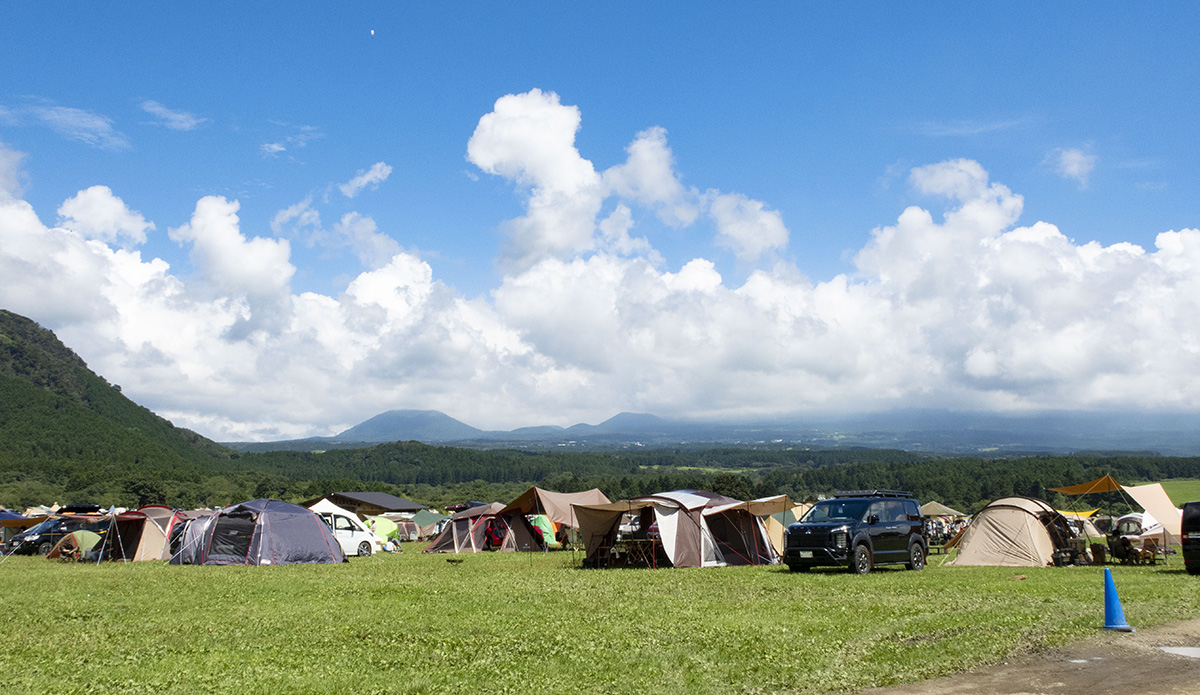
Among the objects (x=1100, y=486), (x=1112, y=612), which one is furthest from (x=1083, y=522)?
(x=1112, y=612)

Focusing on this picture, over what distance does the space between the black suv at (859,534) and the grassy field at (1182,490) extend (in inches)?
2793

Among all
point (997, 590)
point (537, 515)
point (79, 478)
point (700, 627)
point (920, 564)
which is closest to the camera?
point (700, 627)

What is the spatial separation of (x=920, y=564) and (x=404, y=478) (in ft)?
486

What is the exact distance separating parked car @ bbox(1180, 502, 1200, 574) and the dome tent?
22.9 metres

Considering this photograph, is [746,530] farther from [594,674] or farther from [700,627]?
[594,674]

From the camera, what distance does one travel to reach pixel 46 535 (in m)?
29.2

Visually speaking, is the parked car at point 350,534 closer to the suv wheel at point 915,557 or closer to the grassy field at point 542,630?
the grassy field at point 542,630

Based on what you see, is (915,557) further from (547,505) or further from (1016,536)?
(547,505)

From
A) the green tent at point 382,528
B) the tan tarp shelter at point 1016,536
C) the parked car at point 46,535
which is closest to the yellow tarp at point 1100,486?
the tan tarp shelter at point 1016,536

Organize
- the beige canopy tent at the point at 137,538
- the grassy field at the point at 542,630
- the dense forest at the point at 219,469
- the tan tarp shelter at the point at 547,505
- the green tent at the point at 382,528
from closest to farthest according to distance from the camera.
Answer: the grassy field at the point at 542,630 → the beige canopy tent at the point at 137,538 → the tan tarp shelter at the point at 547,505 → the green tent at the point at 382,528 → the dense forest at the point at 219,469

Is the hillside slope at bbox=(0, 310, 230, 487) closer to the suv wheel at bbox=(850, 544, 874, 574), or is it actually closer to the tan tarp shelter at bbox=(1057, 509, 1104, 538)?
the suv wheel at bbox=(850, 544, 874, 574)

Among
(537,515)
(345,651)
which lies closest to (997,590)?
(345,651)

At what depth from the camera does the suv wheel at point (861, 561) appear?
18.9 metres

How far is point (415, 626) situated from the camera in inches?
441
